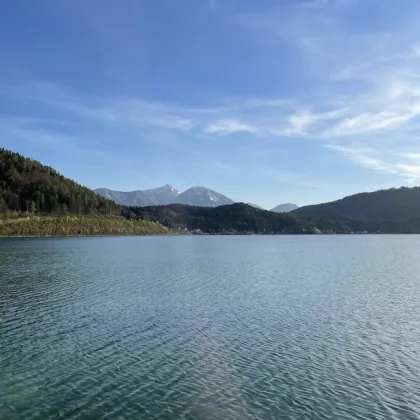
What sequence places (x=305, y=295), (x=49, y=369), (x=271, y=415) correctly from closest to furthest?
(x=271, y=415), (x=49, y=369), (x=305, y=295)

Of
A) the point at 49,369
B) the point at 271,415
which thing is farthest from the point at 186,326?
the point at 271,415

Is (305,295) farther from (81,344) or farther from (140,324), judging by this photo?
(81,344)

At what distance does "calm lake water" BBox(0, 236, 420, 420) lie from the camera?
2278cm

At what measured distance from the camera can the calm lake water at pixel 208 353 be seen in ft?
74.7

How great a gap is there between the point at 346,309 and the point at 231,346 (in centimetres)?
2162

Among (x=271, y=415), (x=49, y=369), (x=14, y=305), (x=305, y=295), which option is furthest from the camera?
(x=305, y=295)

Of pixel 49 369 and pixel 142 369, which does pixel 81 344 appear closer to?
pixel 49 369

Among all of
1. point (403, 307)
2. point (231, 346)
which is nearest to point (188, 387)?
point (231, 346)

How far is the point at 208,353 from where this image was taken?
32.0m

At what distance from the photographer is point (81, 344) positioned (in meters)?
34.1

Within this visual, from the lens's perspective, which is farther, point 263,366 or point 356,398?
point 263,366

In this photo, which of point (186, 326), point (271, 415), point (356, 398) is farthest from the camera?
point (186, 326)

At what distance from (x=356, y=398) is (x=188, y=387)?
10.2m

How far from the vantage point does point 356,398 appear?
23812mm
